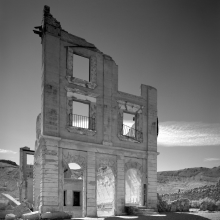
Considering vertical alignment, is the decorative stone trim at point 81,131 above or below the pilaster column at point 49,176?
above

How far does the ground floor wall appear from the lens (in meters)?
15.4

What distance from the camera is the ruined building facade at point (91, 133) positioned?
15.9m

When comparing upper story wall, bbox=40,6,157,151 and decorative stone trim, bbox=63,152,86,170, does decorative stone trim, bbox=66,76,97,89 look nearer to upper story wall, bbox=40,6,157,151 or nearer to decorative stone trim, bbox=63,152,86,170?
upper story wall, bbox=40,6,157,151

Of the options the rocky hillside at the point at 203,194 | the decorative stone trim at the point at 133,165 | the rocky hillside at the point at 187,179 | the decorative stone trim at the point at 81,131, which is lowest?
the rocky hillside at the point at 187,179

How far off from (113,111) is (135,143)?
8.78 feet

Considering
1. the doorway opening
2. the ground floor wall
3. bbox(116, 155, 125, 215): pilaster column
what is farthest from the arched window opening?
bbox(116, 155, 125, 215): pilaster column

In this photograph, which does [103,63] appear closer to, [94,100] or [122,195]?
[94,100]

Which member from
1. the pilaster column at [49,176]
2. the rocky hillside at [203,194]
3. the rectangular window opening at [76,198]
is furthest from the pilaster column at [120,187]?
the rocky hillside at [203,194]

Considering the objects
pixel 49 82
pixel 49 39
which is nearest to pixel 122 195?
pixel 49 82

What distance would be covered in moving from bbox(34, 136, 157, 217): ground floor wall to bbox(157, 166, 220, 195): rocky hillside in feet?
92.6

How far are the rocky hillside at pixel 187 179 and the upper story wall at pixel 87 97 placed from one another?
2930 centimetres

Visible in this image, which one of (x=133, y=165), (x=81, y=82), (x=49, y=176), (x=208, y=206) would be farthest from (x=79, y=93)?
(x=208, y=206)

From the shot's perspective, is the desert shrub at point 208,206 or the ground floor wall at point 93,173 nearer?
the ground floor wall at point 93,173

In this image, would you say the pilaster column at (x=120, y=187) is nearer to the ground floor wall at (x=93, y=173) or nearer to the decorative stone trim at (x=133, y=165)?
the ground floor wall at (x=93, y=173)
